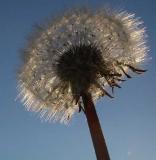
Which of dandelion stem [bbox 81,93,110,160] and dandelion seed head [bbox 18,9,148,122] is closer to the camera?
dandelion stem [bbox 81,93,110,160]

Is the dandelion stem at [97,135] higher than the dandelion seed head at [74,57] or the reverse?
the reverse

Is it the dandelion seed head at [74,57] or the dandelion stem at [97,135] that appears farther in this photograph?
the dandelion seed head at [74,57]

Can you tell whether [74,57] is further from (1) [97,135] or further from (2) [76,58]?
(1) [97,135]

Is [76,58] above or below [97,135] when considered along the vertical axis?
above

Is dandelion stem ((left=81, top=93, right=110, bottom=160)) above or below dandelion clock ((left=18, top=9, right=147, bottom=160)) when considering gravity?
below

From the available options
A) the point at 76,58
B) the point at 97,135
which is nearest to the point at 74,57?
the point at 76,58

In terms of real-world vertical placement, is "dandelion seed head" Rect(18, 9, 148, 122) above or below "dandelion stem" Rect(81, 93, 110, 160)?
above

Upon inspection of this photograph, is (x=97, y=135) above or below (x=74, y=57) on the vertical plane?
below

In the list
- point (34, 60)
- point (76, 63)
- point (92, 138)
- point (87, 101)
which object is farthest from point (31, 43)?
point (92, 138)

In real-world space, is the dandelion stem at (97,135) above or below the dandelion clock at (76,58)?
below
